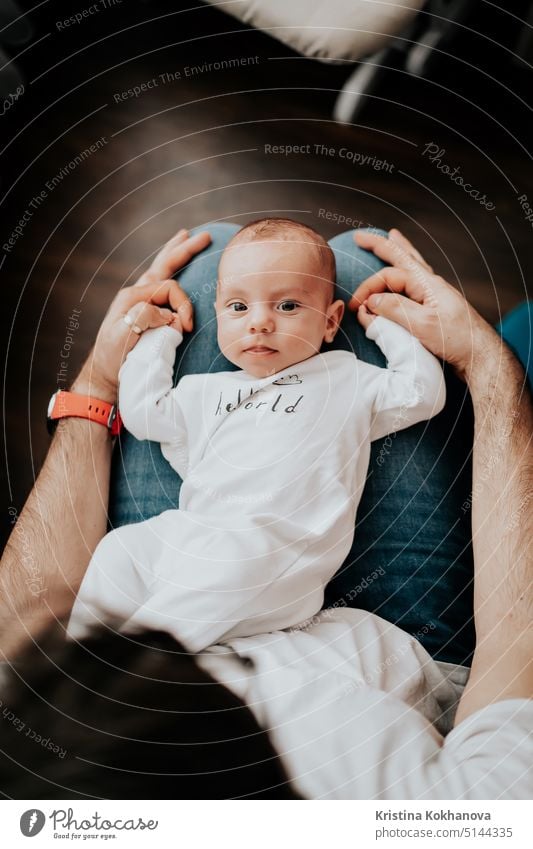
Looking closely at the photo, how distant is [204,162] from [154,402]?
0.36 metres

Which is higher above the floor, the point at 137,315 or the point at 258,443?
the point at 137,315

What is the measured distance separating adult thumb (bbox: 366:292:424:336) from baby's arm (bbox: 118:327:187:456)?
8.0 inches

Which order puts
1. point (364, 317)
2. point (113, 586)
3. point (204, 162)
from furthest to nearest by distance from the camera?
point (204, 162) < point (364, 317) < point (113, 586)

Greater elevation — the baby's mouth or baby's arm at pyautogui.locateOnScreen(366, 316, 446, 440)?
the baby's mouth

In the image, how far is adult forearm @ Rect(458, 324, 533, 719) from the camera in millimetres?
600

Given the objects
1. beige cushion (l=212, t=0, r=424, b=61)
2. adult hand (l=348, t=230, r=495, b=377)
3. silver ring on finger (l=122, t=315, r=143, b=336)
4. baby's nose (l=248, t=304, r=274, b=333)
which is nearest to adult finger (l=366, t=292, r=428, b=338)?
adult hand (l=348, t=230, r=495, b=377)

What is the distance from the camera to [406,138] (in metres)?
0.92

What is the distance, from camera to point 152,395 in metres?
0.69

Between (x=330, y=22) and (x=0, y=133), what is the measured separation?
42cm

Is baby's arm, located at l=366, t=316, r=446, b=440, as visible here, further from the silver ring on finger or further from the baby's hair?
the silver ring on finger

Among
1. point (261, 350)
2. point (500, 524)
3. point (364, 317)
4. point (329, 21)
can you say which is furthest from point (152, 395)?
point (329, 21)

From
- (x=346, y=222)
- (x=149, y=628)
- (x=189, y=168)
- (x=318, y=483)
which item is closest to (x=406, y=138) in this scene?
(x=346, y=222)

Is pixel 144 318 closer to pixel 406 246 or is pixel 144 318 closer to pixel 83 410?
pixel 83 410
